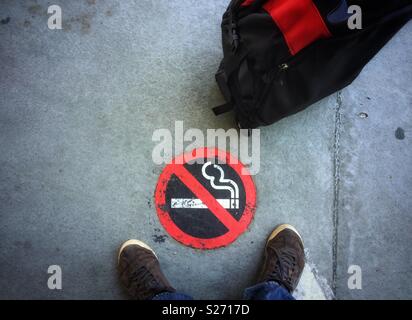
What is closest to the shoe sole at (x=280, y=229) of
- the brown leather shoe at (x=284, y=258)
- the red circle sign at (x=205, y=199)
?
the brown leather shoe at (x=284, y=258)

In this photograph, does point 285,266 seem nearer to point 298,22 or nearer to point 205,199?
point 205,199

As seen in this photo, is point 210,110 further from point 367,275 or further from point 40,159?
point 367,275

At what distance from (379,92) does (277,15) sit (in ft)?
3.77

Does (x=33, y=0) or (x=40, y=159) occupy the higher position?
(x=33, y=0)

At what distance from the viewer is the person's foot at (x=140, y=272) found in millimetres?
1743

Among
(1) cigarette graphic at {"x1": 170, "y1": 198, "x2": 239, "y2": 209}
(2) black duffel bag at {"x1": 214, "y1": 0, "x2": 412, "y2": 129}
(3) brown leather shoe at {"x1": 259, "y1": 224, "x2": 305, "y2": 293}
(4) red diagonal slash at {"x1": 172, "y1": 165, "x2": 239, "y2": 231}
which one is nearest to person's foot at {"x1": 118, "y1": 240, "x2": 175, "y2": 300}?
(1) cigarette graphic at {"x1": 170, "y1": 198, "x2": 239, "y2": 209}

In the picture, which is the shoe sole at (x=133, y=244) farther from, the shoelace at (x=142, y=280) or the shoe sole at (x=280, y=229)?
the shoe sole at (x=280, y=229)

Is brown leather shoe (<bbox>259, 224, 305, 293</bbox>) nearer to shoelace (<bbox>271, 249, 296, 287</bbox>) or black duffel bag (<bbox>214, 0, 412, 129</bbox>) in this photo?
shoelace (<bbox>271, 249, 296, 287</bbox>)

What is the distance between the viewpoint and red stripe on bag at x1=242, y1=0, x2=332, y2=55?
1.28 metres

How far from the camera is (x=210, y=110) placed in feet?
6.63

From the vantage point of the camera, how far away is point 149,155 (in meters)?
1.94

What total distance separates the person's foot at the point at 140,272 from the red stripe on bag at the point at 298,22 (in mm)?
1317
